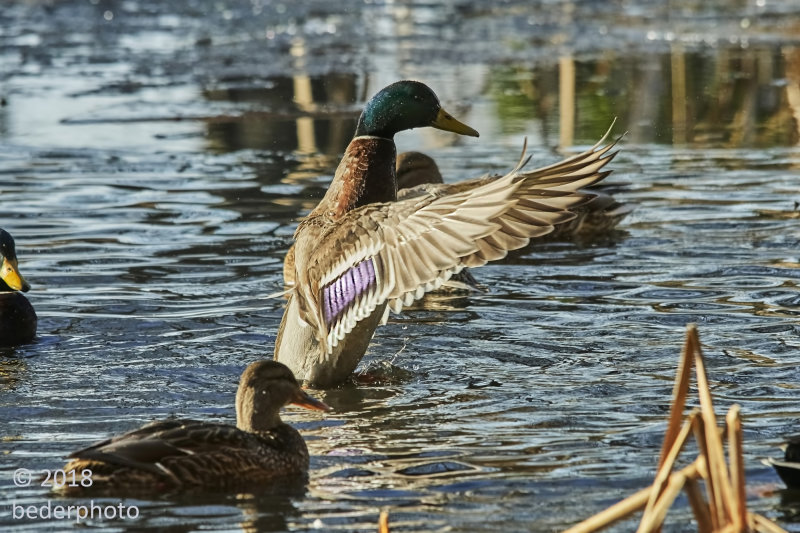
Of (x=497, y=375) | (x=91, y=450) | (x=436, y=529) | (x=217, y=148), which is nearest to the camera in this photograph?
(x=436, y=529)

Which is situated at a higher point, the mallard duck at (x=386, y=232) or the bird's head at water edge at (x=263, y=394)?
Answer: the mallard duck at (x=386, y=232)

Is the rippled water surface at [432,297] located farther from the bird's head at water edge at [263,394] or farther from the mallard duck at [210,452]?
the bird's head at water edge at [263,394]

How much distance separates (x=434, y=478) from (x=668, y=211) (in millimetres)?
5779

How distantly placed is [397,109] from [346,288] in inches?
38.4

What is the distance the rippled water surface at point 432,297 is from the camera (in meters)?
5.35

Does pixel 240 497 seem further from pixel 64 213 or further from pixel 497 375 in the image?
pixel 64 213

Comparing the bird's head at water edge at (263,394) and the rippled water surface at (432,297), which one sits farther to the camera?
the bird's head at water edge at (263,394)

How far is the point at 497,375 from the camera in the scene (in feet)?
22.1

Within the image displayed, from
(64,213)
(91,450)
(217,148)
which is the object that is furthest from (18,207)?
(91,450)

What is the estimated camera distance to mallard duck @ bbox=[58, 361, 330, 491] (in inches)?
198
